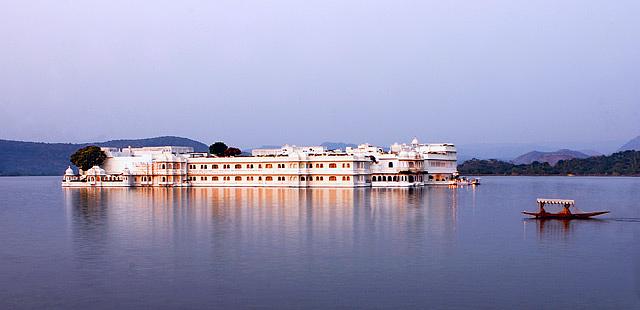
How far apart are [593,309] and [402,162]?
6138 centimetres

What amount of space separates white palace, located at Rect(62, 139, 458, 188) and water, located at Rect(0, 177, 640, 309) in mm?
36709

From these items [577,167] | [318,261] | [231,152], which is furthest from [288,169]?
[577,167]

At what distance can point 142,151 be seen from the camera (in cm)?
9162

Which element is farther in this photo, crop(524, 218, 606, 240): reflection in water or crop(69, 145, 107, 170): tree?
crop(69, 145, 107, 170): tree

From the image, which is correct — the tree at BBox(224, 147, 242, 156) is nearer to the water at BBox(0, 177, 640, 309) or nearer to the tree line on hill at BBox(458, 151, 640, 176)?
the water at BBox(0, 177, 640, 309)

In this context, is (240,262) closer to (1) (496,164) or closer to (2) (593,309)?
(2) (593,309)

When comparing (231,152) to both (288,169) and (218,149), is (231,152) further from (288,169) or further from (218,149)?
(288,169)

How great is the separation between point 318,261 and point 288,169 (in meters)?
53.9

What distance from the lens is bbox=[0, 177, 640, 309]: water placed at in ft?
56.8

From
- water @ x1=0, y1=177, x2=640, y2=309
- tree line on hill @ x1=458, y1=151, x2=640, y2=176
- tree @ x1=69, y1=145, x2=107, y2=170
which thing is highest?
tree @ x1=69, y1=145, x2=107, y2=170

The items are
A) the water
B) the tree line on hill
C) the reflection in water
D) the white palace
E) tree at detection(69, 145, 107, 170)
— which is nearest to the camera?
the water

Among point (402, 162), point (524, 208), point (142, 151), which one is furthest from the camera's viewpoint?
point (142, 151)

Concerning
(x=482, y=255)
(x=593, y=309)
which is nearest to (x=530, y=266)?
(x=482, y=255)

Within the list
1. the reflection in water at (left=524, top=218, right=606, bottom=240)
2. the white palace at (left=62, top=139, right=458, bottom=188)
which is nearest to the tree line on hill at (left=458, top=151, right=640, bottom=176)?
the white palace at (left=62, top=139, right=458, bottom=188)
